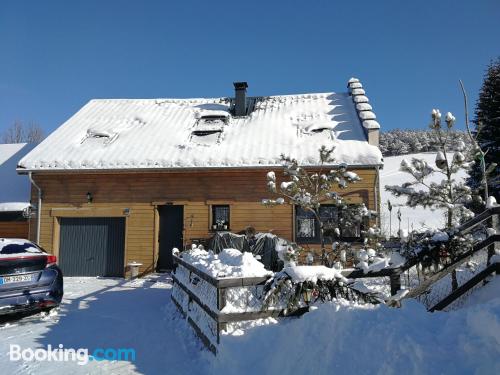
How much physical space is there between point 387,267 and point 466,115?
21.9 ft

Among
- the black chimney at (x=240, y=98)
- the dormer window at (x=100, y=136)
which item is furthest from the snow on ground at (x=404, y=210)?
the dormer window at (x=100, y=136)

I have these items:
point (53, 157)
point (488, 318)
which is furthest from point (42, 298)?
point (53, 157)

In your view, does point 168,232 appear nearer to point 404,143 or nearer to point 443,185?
point 443,185

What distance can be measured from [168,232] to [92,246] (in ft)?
8.80

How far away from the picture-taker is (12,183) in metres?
15.3

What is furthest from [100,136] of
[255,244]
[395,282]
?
[395,282]

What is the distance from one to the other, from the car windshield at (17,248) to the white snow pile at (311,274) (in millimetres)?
5156

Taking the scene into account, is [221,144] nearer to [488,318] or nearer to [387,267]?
[387,267]

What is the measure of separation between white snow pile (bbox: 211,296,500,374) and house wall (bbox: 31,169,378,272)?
332 inches

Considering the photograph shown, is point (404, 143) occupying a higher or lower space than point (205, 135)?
higher

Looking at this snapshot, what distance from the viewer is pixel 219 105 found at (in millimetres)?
17969

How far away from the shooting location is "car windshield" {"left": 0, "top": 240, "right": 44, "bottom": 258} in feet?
23.4

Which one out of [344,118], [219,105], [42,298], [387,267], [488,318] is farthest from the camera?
[219,105]

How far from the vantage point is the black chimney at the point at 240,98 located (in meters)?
Answer: 16.9
